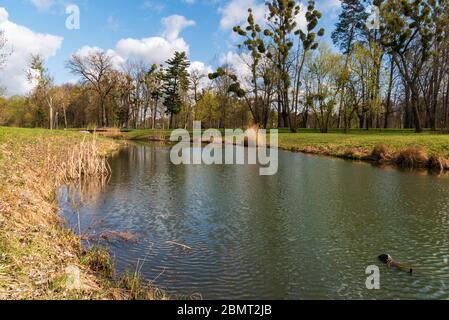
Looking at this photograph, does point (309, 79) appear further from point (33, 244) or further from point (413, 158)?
point (33, 244)

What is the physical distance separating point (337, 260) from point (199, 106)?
61873mm

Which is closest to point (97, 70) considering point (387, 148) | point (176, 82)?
point (176, 82)

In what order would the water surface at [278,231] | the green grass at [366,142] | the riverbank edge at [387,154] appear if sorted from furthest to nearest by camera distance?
the green grass at [366,142], the riverbank edge at [387,154], the water surface at [278,231]

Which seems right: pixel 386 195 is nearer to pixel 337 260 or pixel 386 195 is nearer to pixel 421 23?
pixel 337 260

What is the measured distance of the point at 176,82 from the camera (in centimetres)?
7106

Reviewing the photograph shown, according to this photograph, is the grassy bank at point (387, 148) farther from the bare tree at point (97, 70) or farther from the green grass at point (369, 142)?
the bare tree at point (97, 70)

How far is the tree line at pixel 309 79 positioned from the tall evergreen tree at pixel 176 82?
192mm

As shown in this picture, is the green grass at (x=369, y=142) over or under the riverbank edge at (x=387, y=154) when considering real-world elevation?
over

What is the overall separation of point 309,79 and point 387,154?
1033 inches

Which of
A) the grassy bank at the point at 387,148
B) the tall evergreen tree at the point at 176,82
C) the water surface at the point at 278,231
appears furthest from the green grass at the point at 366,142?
the tall evergreen tree at the point at 176,82

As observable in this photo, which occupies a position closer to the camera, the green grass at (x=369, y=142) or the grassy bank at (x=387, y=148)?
the grassy bank at (x=387, y=148)

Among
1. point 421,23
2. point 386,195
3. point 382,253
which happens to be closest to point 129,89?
point 421,23

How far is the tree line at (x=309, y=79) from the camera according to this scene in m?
38.3

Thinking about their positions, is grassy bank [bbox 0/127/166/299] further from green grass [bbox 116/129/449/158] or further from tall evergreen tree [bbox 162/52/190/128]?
tall evergreen tree [bbox 162/52/190/128]
